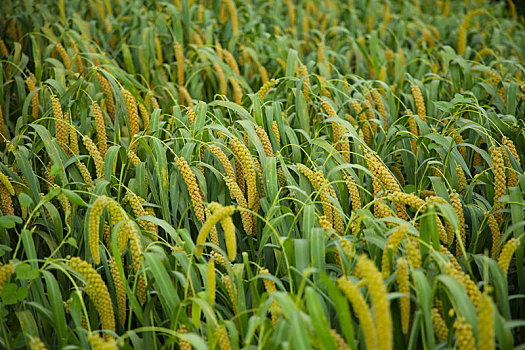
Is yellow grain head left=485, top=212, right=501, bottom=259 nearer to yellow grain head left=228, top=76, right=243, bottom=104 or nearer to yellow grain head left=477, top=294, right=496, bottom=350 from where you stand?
yellow grain head left=477, top=294, right=496, bottom=350

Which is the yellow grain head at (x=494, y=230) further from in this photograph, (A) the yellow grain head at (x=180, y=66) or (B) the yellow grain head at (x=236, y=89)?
(A) the yellow grain head at (x=180, y=66)

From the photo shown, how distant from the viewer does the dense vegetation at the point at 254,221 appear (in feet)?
5.05

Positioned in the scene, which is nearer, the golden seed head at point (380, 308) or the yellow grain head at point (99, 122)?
the golden seed head at point (380, 308)

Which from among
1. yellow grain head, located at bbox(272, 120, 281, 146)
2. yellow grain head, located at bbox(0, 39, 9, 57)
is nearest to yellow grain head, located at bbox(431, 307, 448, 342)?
yellow grain head, located at bbox(272, 120, 281, 146)

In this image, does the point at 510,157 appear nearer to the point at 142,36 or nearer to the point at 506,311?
the point at 506,311

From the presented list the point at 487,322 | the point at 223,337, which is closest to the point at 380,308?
the point at 487,322

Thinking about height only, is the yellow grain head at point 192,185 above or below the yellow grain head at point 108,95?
below

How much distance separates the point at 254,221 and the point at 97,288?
754 millimetres

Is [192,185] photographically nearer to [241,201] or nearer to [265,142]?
[241,201]

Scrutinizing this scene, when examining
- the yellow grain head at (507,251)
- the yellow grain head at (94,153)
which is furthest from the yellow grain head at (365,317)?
the yellow grain head at (94,153)

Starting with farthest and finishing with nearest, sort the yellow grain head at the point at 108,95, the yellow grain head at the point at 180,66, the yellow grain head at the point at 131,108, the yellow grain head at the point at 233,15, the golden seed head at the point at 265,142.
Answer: the yellow grain head at the point at 233,15, the yellow grain head at the point at 180,66, the yellow grain head at the point at 108,95, the yellow grain head at the point at 131,108, the golden seed head at the point at 265,142

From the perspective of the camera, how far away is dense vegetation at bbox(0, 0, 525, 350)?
1.54 metres

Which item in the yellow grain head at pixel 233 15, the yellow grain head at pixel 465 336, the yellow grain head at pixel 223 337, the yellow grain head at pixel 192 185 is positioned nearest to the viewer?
the yellow grain head at pixel 465 336

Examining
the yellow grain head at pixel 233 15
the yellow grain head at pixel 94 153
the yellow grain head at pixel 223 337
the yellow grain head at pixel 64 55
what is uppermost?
the yellow grain head at pixel 233 15
